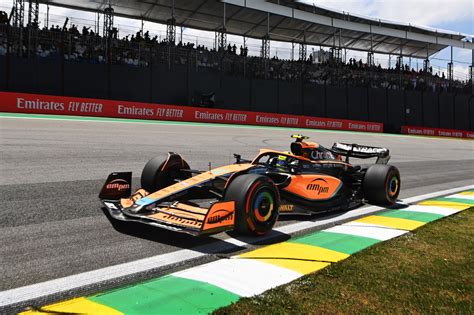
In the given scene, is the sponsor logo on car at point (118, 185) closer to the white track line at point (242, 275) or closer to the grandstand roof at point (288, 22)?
the white track line at point (242, 275)

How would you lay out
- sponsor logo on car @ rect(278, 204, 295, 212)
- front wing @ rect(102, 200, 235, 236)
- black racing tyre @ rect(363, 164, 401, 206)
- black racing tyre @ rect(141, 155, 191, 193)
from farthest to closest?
black racing tyre @ rect(363, 164, 401, 206), black racing tyre @ rect(141, 155, 191, 193), sponsor logo on car @ rect(278, 204, 295, 212), front wing @ rect(102, 200, 235, 236)

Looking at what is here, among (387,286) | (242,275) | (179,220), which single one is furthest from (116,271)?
(387,286)

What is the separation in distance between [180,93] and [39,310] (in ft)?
76.6

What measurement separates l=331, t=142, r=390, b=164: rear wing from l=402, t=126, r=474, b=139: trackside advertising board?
30777 mm

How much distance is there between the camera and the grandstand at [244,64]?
825 inches

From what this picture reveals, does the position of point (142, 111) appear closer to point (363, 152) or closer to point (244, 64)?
point (244, 64)

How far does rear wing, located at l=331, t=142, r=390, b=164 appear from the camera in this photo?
24.2 feet

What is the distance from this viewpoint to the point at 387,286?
3.42 m

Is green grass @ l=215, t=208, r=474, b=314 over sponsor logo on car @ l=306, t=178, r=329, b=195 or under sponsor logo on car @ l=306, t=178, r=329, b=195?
under

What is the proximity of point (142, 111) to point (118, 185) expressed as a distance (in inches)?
684

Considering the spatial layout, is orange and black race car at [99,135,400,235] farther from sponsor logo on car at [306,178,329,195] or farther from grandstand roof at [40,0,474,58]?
grandstand roof at [40,0,474,58]

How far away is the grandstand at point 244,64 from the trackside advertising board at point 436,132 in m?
1.24

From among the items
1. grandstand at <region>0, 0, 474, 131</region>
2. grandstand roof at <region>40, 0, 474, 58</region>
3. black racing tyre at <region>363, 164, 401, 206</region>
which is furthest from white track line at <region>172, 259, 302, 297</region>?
grandstand roof at <region>40, 0, 474, 58</region>

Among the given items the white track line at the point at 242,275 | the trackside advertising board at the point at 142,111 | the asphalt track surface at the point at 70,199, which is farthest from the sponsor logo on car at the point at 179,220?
the trackside advertising board at the point at 142,111
